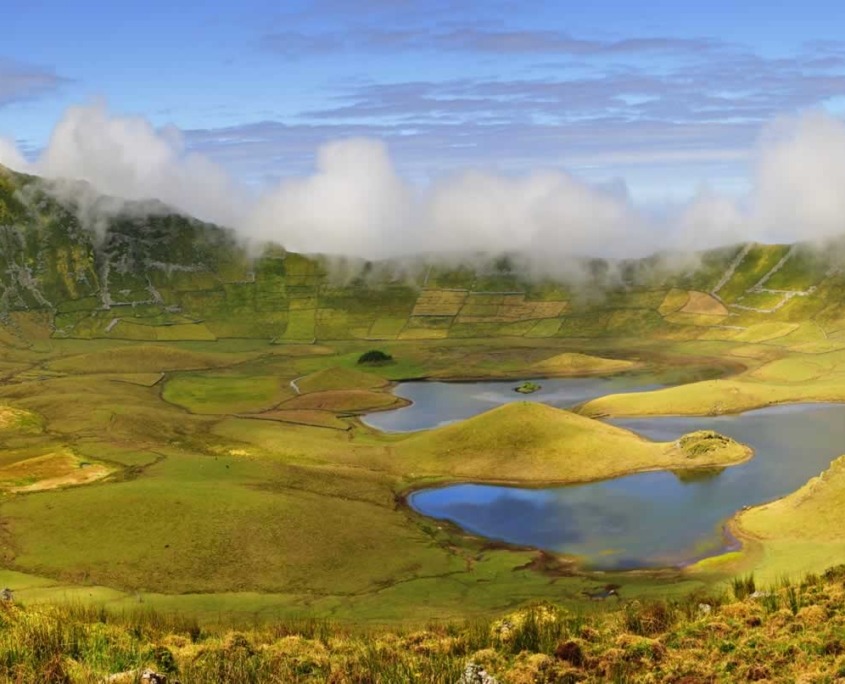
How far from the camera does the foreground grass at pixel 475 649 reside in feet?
99.6

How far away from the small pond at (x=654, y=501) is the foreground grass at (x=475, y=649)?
35.3 metres

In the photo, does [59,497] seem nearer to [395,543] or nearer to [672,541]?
[395,543]

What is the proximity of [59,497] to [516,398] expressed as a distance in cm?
9315

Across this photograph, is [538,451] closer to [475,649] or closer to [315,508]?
[315,508]

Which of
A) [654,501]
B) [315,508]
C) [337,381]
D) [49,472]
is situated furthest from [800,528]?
[337,381]

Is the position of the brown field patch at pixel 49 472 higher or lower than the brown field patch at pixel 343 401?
higher

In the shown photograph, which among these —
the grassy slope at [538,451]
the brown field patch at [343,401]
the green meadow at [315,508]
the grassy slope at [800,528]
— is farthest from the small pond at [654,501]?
the brown field patch at [343,401]

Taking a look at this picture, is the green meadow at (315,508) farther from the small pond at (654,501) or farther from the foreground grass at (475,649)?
the foreground grass at (475,649)

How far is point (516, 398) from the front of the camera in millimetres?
165250

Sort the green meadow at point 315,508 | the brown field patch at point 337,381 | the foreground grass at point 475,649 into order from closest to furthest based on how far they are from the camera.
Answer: the foreground grass at point 475,649 → the green meadow at point 315,508 → the brown field patch at point 337,381

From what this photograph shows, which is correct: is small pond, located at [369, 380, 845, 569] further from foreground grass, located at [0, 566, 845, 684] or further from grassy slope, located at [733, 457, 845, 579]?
foreground grass, located at [0, 566, 845, 684]

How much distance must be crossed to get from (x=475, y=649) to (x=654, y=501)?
2350 inches

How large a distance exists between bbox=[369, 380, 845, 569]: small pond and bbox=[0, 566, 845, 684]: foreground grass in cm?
3535

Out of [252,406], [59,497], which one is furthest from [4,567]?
[252,406]
